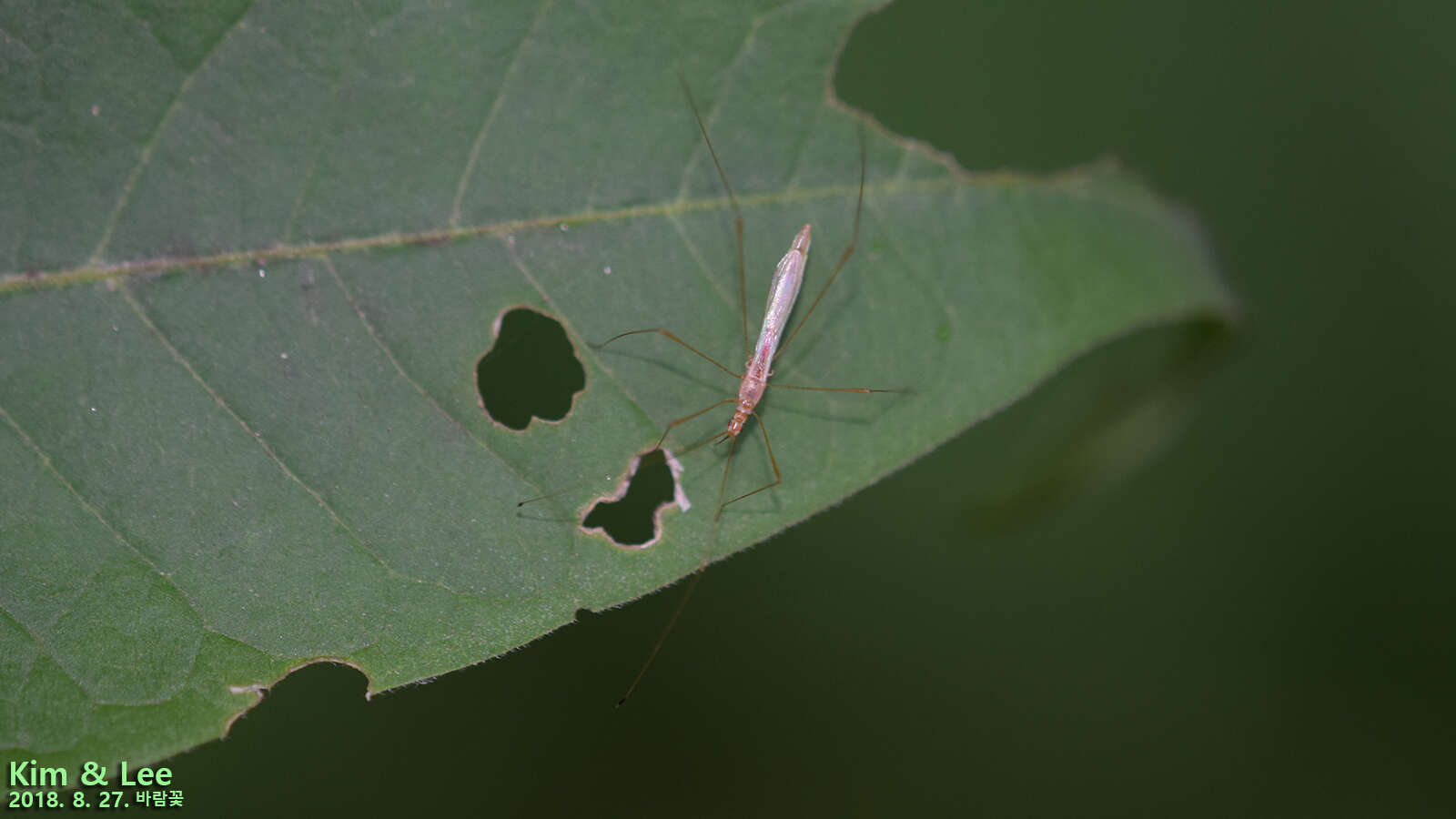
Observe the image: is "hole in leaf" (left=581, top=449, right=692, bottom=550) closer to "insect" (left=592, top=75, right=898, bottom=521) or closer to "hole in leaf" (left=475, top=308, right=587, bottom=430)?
"insect" (left=592, top=75, right=898, bottom=521)

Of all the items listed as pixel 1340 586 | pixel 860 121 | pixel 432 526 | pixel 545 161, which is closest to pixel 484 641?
pixel 432 526

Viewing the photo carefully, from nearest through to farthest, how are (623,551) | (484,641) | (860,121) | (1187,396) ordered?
(484,641) → (623,551) → (860,121) → (1187,396)

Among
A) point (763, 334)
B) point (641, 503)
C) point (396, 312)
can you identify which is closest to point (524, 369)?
point (396, 312)

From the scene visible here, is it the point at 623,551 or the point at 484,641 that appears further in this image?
the point at 623,551

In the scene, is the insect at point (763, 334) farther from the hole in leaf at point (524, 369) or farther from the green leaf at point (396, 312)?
the hole in leaf at point (524, 369)

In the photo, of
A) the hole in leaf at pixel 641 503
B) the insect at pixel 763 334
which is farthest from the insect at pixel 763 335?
the hole in leaf at pixel 641 503

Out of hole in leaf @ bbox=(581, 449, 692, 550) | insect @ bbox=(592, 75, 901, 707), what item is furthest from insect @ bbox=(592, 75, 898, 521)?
hole in leaf @ bbox=(581, 449, 692, 550)

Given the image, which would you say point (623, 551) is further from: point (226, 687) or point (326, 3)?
point (326, 3)
